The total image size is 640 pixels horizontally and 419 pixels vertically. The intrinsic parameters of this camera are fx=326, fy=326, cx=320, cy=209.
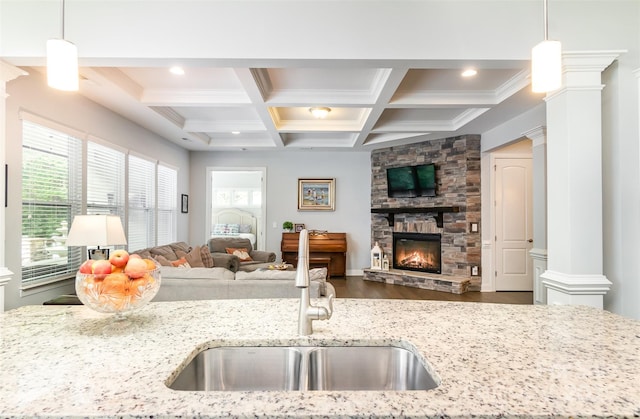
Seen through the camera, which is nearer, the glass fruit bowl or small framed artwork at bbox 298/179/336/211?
the glass fruit bowl

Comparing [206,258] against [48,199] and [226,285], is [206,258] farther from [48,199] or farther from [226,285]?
[226,285]

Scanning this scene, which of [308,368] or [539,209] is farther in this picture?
[539,209]

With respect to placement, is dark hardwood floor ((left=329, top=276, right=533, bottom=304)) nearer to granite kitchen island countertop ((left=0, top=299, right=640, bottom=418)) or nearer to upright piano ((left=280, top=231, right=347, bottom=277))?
upright piano ((left=280, top=231, right=347, bottom=277))

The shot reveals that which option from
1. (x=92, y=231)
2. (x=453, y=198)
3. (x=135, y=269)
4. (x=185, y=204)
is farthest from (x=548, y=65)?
(x=185, y=204)

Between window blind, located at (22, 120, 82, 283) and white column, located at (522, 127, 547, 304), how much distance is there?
534 centimetres

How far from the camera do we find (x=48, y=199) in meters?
3.21

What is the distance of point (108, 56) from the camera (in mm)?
2217

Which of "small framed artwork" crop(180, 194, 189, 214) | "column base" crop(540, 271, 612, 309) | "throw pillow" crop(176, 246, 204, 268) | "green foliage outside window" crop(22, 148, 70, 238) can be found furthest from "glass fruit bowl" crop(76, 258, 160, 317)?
"small framed artwork" crop(180, 194, 189, 214)

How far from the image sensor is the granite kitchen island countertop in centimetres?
71

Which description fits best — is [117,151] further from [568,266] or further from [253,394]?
[568,266]

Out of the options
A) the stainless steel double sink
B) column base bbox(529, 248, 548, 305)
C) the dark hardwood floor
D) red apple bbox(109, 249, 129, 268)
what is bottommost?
the dark hardwood floor

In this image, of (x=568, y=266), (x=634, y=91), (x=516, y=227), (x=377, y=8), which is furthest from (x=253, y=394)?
(x=516, y=227)

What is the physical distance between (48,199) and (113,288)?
285 centimetres

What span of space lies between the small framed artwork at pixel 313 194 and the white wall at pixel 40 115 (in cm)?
318
